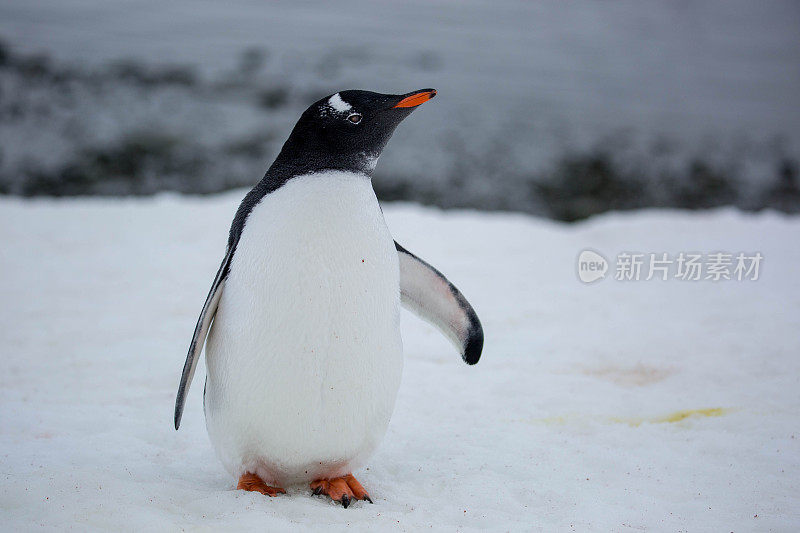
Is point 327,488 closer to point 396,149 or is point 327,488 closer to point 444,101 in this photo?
point 396,149

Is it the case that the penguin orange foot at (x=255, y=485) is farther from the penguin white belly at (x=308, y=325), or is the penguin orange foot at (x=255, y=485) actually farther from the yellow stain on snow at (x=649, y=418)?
the yellow stain on snow at (x=649, y=418)

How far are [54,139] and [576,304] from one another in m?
5.31

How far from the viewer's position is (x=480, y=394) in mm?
2207

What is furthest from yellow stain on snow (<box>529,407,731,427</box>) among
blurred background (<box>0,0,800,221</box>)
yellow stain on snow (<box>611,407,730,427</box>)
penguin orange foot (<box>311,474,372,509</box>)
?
blurred background (<box>0,0,800,221</box>)

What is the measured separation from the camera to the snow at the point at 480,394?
141cm

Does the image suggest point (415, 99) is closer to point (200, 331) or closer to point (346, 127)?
point (346, 127)

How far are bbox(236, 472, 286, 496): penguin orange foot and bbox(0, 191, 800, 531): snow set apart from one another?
5cm

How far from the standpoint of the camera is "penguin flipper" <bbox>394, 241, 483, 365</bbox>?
1.68m

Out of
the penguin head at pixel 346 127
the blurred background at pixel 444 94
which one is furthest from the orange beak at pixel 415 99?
the blurred background at pixel 444 94

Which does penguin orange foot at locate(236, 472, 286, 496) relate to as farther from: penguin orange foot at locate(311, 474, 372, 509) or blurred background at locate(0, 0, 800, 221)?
blurred background at locate(0, 0, 800, 221)

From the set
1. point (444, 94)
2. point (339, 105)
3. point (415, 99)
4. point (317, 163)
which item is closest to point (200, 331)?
point (317, 163)

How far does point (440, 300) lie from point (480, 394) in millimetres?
619

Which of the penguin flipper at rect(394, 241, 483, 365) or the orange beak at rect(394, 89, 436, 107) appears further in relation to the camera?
the penguin flipper at rect(394, 241, 483, 365)

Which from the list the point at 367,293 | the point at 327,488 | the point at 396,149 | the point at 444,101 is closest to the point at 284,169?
the point at 367,293
